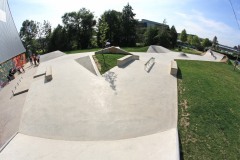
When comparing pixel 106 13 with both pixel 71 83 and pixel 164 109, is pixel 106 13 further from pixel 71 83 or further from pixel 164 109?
pixel 164 109

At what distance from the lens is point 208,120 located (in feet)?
36.7

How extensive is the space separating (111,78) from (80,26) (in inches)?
1344

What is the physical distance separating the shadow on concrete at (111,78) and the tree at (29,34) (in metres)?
50.9

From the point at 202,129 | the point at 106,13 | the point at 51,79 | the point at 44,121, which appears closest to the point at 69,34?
the point at 106,13

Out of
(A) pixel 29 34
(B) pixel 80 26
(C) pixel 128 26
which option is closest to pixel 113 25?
(C) pixel 128 26

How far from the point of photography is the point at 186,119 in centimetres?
1116

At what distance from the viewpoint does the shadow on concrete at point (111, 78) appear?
47.9 ft

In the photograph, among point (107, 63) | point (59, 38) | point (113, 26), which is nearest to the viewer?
point (107, 63)

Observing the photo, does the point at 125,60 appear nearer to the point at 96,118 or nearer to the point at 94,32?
the point at 96,118

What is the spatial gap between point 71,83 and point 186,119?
A: 850cm

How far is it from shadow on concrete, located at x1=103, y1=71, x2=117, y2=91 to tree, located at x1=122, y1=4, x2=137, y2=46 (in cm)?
3349

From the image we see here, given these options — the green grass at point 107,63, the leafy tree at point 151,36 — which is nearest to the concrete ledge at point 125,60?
the green grass at point 107,63

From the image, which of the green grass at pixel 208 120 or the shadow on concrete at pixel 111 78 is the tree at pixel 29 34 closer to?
the shadow on concrete at pixel 111 78

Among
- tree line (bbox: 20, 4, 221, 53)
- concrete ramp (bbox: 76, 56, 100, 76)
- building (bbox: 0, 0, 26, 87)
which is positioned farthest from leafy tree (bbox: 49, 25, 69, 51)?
concrete ramp (bbox: 76, 56, 100, 76)
